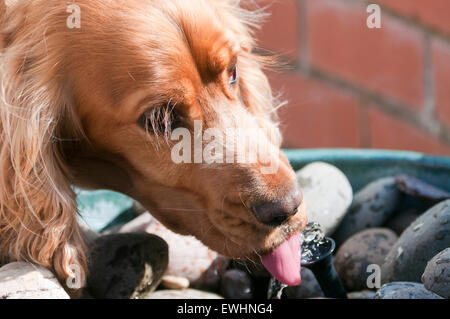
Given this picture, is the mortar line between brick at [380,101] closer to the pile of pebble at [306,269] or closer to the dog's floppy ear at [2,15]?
the pile of pebble at [306,269]

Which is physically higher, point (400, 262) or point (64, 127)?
point (64, 127)

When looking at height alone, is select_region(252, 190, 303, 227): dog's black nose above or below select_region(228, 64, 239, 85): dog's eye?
below

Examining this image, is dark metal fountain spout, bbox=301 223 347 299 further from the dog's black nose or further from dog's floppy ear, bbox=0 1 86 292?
dog's floppy ear, bbox=0 1 86 292

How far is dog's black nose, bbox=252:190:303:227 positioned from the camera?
2070 mm

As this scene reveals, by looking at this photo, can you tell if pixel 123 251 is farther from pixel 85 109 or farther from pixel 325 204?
pixel 325 204

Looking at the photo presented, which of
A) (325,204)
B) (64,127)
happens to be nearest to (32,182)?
(64,127)

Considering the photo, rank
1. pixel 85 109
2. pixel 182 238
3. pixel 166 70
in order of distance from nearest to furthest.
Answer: pixel 166 70 < pixel 85 109 < pixel 182 238

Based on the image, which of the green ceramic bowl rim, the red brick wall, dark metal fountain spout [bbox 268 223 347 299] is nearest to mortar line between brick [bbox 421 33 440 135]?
the red brick wall

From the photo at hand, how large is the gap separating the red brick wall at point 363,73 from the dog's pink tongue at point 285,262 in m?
1.95

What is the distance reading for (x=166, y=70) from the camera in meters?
2.11

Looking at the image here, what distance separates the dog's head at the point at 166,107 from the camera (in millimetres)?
2125

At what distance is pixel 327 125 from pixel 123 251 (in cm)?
257

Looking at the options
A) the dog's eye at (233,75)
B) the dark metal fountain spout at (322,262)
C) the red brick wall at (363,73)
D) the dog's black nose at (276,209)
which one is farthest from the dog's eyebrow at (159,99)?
the red brick wall at (363,73)
